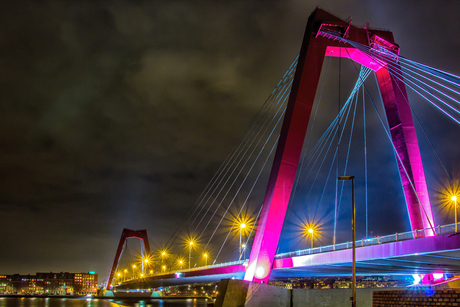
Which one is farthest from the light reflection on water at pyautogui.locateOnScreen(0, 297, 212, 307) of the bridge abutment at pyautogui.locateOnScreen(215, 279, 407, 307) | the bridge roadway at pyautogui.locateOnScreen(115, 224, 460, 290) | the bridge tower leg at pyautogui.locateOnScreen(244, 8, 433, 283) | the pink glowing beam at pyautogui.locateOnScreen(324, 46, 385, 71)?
the pink glowing beam at pyautogui.locateOnScreen(324, 46, 385, 71)

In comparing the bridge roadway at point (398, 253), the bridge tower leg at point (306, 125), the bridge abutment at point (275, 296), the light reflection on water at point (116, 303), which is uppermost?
the bridge tower leg at point (306, 125)

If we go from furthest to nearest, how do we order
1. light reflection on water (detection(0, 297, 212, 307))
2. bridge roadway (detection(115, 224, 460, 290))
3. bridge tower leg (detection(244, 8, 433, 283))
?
light reflection on water (detection(0, 297, 212, 307)) < bridge tower leg (detection(244, 8, 433, 283)) < bridge roadway (detection(115, 224, 460, 290))

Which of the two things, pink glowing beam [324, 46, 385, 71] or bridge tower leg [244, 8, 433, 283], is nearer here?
bridge tower leg [244, 8, 433, 283]

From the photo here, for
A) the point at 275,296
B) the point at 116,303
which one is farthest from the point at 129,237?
the point at 275,296

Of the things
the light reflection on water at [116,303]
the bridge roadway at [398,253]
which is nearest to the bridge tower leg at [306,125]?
the bridge roadway at [398,253]

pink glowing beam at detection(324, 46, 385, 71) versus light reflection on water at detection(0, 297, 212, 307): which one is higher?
pink glowing beam at detection(324, 46, 385, 71)

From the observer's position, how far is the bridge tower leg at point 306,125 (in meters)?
26.6

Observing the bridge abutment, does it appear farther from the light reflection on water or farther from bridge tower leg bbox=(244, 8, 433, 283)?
the light reflection on water

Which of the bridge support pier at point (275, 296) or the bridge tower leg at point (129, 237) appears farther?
the bridge tower leg at point (129, 237)

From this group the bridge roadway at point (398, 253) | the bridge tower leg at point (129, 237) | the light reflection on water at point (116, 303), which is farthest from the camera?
the bridge tower leg at point (129, 237)

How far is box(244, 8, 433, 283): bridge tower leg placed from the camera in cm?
2664

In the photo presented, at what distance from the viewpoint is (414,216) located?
2705 centimetres

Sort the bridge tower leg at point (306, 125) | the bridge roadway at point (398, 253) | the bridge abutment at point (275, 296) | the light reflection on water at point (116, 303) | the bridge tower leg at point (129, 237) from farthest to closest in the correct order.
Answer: the bridge tower leg at point (129, 237) < the light reflection on water at point (116, 303) < the bridge tower leg at point (306, 125) < the bridge abutment at point (275, 296) < the bridge roadway at point (398, 253)

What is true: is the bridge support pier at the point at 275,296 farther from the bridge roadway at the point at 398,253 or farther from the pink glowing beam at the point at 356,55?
the pink glowing beam at the point at 356,55
